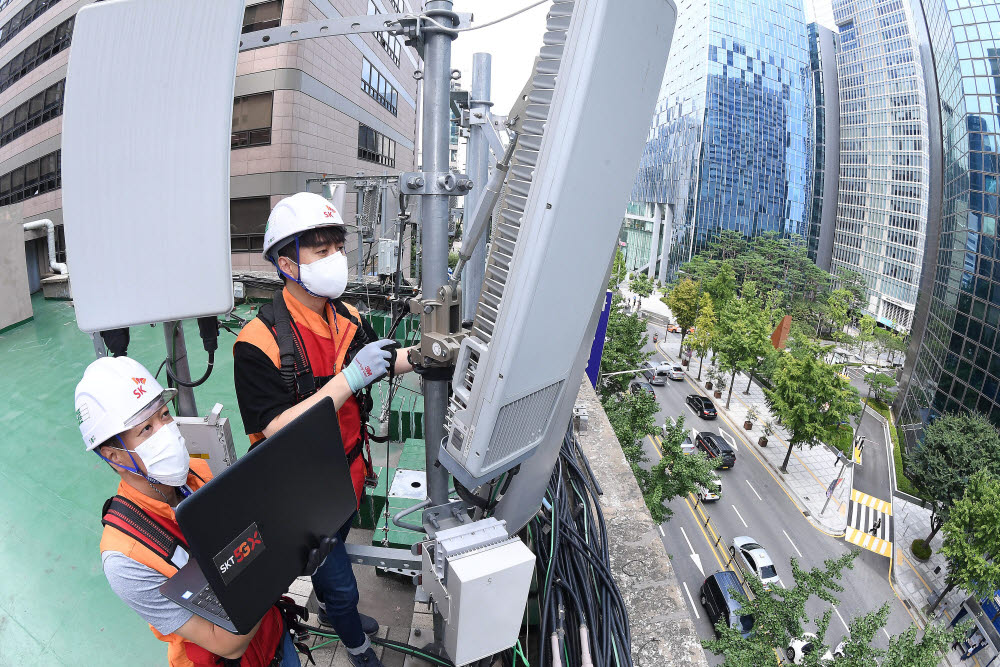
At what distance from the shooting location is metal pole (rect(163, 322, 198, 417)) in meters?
2.72

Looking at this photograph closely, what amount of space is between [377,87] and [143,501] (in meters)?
18.5

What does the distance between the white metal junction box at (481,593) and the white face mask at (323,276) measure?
1199mm

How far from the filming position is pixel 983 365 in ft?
53.7

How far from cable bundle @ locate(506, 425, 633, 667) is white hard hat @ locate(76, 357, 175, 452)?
6.17ft

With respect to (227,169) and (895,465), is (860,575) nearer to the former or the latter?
(895,465)

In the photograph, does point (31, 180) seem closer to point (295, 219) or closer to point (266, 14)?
point (266, 14)

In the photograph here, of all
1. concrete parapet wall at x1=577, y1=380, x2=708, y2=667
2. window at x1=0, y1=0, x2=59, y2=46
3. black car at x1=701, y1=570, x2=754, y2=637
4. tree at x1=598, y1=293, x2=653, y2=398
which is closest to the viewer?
concrete parapet wall at x1=577, y1=380, x2=708, y2=667

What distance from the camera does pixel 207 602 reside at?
1.56 meters

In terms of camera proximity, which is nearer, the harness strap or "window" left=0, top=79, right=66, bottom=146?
the harness strap

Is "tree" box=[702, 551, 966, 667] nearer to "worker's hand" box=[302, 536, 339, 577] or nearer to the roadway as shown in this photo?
the roadway

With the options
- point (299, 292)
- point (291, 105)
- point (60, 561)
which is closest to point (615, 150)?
point (299, 292)

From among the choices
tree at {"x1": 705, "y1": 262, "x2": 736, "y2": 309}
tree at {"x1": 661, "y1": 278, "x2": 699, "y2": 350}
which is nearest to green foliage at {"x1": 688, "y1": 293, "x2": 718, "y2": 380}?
tree at {"x1": 661, "y1": 278, "x2": 699, "y2": 350}

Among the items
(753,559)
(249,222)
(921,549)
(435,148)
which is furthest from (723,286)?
(435,148)

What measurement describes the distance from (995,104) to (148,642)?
88.4 ft
